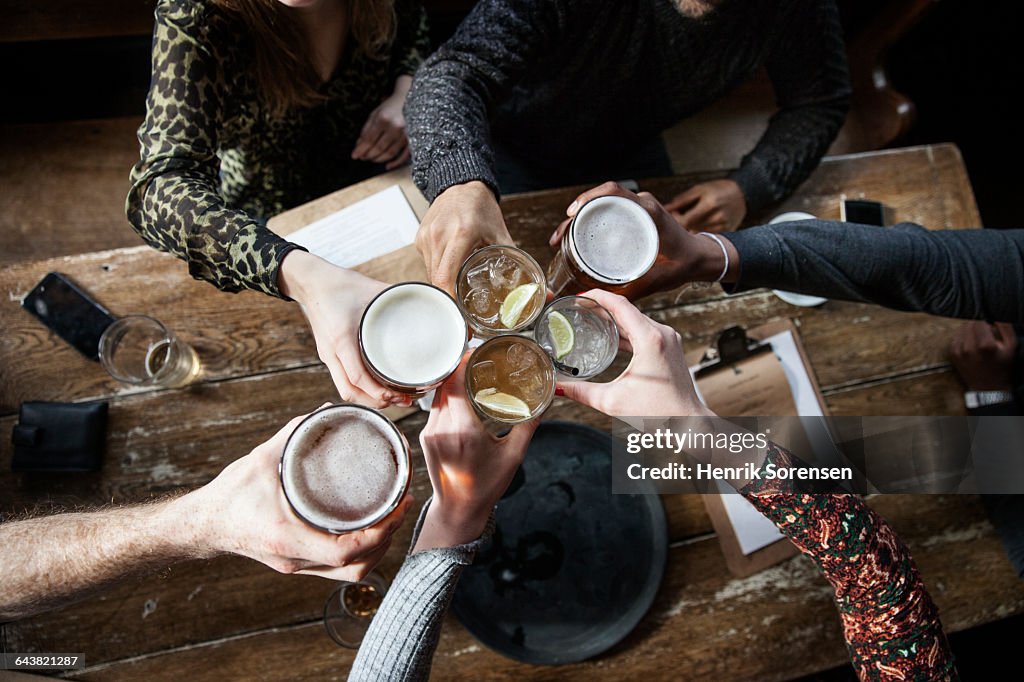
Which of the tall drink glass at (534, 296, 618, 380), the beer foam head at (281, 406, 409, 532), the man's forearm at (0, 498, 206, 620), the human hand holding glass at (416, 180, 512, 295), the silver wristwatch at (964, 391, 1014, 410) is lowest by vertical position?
the man's forearm at (0, 498, 206, 620)

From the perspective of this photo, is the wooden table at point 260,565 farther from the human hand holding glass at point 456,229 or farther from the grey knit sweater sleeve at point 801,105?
the grey knit sweater sleeve at point 801,105

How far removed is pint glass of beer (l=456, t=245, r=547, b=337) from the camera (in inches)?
54.4

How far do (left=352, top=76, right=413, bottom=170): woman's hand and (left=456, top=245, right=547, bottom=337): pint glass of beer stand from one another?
0.90 meters

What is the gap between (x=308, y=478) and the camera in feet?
3.66

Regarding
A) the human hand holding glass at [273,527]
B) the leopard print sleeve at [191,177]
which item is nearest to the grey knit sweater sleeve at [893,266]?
the human hand holding glass at [273,527]

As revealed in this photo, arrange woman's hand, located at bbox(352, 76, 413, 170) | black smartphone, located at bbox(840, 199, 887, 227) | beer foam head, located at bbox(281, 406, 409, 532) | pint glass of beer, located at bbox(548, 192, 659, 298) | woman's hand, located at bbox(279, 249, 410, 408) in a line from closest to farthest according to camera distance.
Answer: beer foam head, located at bbox(281, 406, 409, 532), woman's hand, located at bbox(279, 249, 410, 408), pint glass of beer, located at bbox(548, 192, 659, 298), black smartphone, located at bbox(840, 199, 887, 227), woman's hand, located at bbox(352, 76, 413, 170)

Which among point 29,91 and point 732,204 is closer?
point 732,204

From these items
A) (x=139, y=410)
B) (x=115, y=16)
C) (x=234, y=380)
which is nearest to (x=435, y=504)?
(x=234, y=380)

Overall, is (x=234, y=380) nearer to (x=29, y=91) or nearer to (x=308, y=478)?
(x=308, y=478)

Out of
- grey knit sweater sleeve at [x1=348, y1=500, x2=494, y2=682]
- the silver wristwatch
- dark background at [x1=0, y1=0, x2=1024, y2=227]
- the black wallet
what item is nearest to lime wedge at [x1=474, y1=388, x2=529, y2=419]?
grey knit sweater sleeve at [x1=348, y1=500, x2=494, y2=682]

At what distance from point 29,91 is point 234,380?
7.72 ft

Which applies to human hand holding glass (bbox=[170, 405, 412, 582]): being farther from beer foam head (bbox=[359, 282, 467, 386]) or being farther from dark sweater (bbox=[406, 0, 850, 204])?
dark sweater (bbox=[406, 0, 850, 204])

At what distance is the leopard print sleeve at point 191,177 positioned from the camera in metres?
1.48

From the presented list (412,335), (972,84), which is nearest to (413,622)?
(412,335)
